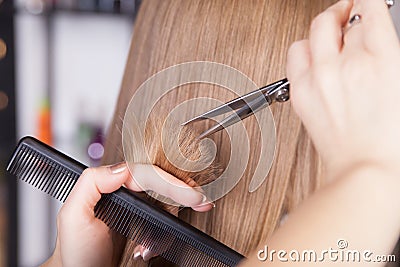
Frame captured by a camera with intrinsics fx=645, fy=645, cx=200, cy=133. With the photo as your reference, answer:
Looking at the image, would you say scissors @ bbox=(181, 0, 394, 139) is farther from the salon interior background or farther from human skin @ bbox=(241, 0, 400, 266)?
the salon interior background

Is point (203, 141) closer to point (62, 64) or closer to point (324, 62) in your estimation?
point (324, 62)

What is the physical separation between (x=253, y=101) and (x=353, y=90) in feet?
0.66

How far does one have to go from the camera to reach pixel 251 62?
743 mm

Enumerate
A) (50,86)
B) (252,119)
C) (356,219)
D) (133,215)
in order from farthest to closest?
(50,86)
(252,119)
(133,215)
(356,219)

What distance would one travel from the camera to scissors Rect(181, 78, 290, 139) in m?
0.61

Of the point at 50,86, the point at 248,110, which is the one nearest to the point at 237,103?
the point at 248,110

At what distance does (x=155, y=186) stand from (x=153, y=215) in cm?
4

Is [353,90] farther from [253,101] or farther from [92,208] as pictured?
[92,208]

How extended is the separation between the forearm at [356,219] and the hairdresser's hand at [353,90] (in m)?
0.01

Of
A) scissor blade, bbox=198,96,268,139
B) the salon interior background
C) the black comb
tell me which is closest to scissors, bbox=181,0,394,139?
scissor blade, bbox=198,96,268,139

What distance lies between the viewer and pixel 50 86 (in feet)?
6.04

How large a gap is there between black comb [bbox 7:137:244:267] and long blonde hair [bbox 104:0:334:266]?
3.7 inches

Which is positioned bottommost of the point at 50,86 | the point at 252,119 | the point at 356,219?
the point at 356,219

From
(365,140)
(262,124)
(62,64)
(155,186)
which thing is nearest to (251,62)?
(262,124)
